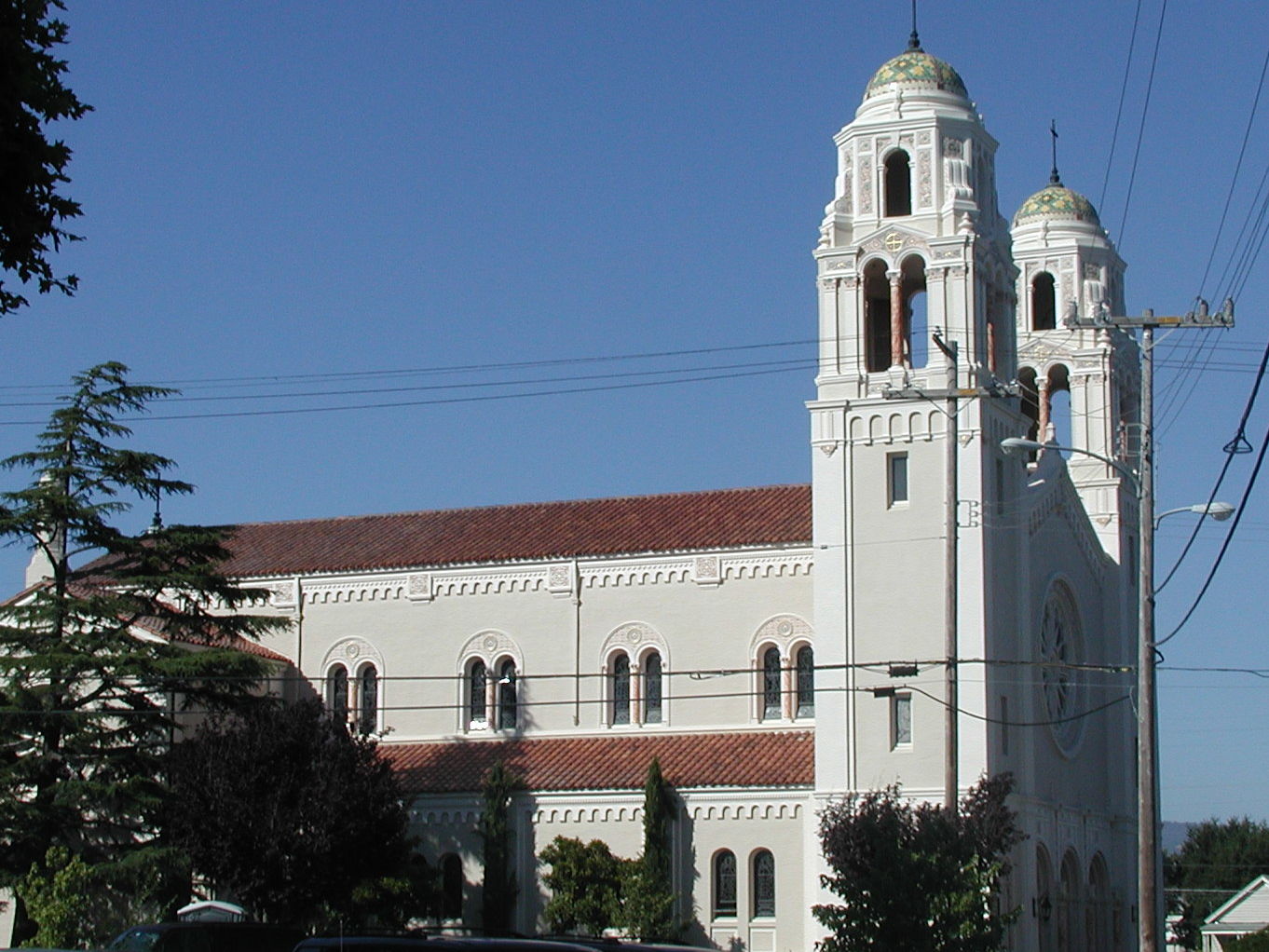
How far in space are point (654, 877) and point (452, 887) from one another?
20.4 feet

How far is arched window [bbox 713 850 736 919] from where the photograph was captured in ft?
149

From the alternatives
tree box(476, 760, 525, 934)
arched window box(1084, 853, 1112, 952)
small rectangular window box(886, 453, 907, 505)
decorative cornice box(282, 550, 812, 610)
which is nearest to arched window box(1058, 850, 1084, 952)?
arched window box(1084, 853, 1112, 952)

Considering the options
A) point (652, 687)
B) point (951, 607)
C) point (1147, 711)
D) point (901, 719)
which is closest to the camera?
point (1147, 711)

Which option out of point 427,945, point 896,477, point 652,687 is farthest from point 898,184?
point 427,945

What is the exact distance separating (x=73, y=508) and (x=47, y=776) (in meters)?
5.70

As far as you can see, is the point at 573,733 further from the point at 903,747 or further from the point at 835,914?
the point at 835,914

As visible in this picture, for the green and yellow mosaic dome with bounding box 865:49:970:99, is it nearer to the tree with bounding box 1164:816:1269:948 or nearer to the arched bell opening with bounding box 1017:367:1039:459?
the arched bell opening with bounding box 1017:367:1039:459

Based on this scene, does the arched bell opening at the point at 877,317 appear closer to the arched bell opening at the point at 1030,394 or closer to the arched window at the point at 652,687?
the arched window at the point at 652,687

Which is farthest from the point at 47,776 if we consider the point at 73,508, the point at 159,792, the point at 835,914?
the point at 835,914

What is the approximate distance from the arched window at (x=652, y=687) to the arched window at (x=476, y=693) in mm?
4417

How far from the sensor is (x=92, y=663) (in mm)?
42406

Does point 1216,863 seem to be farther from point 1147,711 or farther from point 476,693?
point 1147,711

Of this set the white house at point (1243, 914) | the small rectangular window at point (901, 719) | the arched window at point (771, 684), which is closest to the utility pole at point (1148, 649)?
the small rectangular window at point (901, 719)

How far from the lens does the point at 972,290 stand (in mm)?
45156
